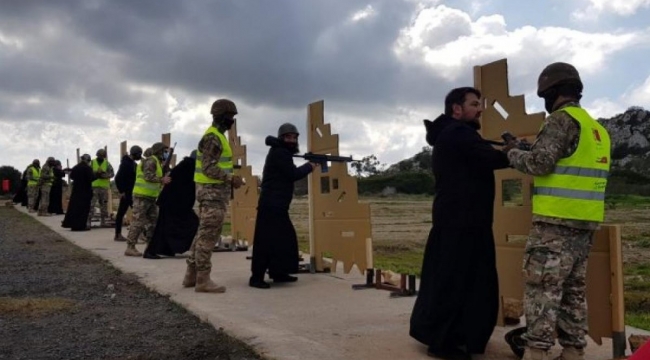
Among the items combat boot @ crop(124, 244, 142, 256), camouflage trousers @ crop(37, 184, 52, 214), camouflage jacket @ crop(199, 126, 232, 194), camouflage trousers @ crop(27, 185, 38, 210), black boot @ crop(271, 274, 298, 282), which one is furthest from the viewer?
camouflage trousers @ crop(27, 185, 38, 210)

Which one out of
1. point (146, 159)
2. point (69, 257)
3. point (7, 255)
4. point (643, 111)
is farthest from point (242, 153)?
point (643, 111)

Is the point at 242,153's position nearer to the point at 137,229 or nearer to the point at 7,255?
the point at 137,229

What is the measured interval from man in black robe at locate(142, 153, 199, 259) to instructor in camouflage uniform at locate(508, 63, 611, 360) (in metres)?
7.01

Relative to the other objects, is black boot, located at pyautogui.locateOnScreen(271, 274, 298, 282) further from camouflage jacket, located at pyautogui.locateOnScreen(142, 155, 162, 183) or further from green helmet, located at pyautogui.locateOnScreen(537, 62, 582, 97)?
green helmet, located at pyautogui.locateOnScreen(537, 62, 582, 97)

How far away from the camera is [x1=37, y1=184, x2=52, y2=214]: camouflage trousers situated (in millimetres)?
22562

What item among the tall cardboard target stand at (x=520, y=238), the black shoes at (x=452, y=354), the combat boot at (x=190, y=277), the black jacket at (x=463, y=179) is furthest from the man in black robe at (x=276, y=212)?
the black shoes at (x=452, y=354)

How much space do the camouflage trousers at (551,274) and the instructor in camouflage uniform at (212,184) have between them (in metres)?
3.90

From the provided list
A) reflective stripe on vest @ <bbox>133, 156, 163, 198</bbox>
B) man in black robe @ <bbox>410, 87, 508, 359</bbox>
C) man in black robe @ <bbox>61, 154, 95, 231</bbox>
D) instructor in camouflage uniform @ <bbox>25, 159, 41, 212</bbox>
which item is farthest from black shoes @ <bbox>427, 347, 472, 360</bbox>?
instructor in camouflage uniform @ <bbox>25, 159, 41, 212</bbox>

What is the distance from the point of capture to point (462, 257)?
4.37 meters

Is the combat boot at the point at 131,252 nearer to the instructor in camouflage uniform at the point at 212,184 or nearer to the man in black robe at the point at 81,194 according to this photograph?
the instructor in camouflage uniform at the point at 212,184

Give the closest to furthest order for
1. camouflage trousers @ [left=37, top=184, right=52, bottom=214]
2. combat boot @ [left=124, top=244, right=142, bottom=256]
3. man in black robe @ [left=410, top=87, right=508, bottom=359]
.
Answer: man in black robe @ [left=410, top=87, right=508, bottom=359] < combat boot @ [left=124, top=244, right=142, bottom=256] < camouflage trousers @ [left=37, top=184, right=52, bottom=214]

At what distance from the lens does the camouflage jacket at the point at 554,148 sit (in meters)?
3.77

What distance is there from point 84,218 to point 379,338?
13259 mm

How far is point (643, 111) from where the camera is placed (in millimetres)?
66250
